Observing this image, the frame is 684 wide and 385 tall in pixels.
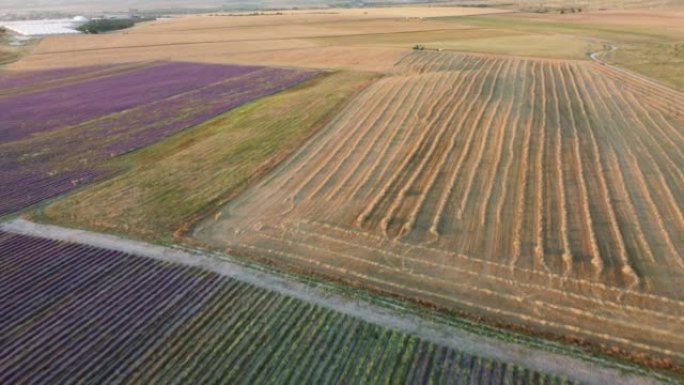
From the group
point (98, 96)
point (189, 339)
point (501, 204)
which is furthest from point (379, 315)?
point (98, 96)

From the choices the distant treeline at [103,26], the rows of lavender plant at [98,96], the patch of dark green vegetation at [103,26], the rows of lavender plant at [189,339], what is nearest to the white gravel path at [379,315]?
the rows of lavender plant at [189,339]

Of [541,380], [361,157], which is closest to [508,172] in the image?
[361,157]

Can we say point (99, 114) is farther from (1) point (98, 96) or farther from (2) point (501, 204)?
(2) point (501, 204)

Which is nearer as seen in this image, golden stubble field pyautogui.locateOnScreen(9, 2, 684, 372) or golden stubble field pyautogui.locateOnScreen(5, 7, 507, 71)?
golden stubble field pyautogui.locateOnScreen(9, 2, 684, 372)

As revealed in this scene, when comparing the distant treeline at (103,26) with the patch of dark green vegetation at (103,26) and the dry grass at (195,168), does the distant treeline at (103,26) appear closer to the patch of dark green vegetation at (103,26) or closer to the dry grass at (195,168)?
the patch of dark green vegetation at (103,26)

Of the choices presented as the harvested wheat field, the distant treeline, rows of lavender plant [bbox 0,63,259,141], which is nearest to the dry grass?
the harvested wheat field

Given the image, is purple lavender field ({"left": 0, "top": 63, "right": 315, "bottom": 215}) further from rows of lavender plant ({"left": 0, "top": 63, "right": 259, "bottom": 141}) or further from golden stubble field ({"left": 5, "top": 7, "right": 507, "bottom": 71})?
golden stubble field ({"left": 5, "top": 7, "right": 507, "bottom": 71})
